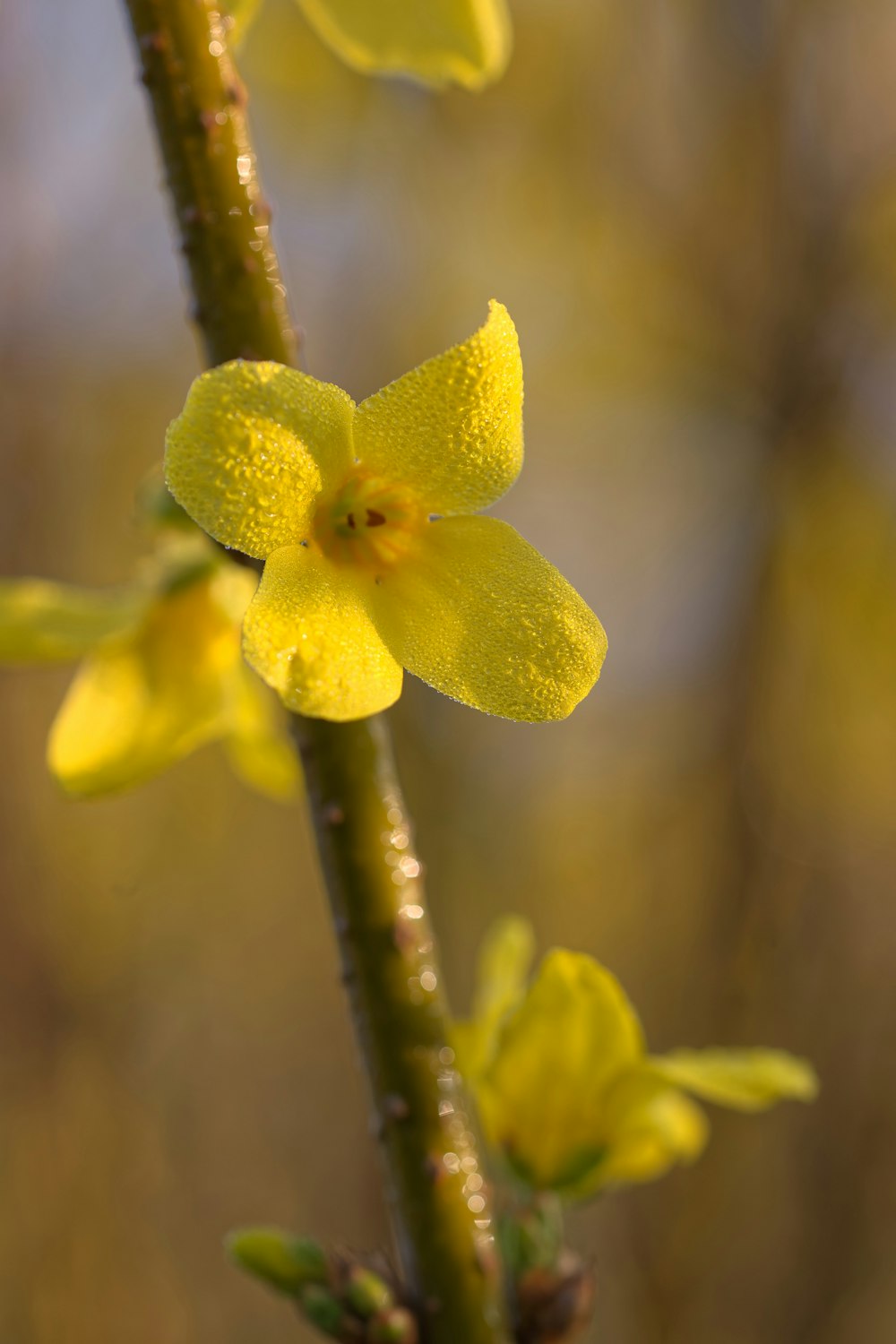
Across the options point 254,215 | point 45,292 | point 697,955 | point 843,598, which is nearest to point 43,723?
point 45,292

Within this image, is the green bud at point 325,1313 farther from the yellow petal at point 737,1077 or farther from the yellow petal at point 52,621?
the yellow petal at point 52,621

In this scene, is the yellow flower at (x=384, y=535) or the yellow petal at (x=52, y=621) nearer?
the yellow flower at (x=384, y=535)

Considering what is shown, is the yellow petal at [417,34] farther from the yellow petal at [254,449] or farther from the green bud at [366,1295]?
the green bud at [366,1295]

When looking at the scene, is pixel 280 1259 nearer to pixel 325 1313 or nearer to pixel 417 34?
pixel 325 1313

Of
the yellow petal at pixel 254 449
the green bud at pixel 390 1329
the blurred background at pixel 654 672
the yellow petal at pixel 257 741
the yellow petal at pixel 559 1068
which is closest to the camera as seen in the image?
the yellow petal at pixel 254 449

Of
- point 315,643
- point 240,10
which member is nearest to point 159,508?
point 240,10

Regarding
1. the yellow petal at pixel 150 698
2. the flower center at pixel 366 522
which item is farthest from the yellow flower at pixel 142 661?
the flower center at pixel 366 522

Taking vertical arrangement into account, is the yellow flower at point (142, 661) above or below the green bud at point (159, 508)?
below

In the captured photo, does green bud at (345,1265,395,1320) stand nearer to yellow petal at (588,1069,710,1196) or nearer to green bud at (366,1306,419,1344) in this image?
green bud at (366,1306,419,1344)

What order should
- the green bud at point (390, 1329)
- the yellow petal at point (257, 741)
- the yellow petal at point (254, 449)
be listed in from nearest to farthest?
the yellow petal at point (254, 449) → the green bud at point (390, 1329) → the yellow petal at point (257, 741)
